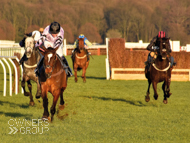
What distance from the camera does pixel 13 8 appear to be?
8319cm

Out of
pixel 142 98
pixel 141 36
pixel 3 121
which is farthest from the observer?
pixel 141 36

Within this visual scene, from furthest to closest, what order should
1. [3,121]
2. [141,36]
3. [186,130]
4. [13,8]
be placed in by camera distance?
[141,36] → [13,8] → [3,121] → [186,130]

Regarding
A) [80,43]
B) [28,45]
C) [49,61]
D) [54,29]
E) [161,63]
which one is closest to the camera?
[49,61]

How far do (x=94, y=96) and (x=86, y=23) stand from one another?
83382 millimetres

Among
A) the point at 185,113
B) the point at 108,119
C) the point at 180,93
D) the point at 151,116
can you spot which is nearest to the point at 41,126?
the point at 108,119

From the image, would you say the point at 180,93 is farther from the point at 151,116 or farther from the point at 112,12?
the point at 112,12

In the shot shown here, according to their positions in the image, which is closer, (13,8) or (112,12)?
(13,8)

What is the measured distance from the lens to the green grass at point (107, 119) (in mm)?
6332

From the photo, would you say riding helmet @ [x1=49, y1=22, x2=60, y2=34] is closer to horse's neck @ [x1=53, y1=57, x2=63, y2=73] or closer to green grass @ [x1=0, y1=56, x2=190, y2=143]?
horse's neck @ [x1=53, y1=57, x2=63, y2=73]

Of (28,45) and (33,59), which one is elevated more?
(28,45)

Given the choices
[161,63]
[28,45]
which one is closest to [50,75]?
[28,45]

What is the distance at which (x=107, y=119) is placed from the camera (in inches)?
313

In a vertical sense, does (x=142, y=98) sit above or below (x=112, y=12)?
below

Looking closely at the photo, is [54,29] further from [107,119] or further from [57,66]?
[107,119]
